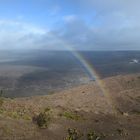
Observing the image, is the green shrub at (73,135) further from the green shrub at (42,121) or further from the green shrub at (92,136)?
the green shrub at (42,121)

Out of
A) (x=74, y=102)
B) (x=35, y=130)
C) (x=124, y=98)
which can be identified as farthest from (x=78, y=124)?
Result: (x=124, y=98)

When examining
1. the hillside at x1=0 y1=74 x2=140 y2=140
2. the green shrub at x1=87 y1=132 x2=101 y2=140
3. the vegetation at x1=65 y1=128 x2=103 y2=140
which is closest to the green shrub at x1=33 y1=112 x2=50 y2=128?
the hillside at x1=0 y1=74 x2=140 y2=140

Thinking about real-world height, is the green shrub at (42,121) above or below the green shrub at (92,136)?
above

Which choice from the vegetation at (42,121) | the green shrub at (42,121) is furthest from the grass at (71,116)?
the green shrub at (42,121)

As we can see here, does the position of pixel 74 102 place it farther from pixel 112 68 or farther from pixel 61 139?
pixel 112 68

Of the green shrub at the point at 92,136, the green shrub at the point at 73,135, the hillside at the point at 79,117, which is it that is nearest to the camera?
the green shrub at the point at 92,136

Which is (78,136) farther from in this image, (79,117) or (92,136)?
(79,117)

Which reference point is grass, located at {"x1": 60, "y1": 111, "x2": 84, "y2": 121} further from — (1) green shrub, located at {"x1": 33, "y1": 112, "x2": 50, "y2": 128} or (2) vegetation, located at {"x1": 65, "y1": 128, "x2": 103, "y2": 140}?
(2) vegetation, located at {"x1": 65, "y1": 128, "x2": 103, "y2": 140}

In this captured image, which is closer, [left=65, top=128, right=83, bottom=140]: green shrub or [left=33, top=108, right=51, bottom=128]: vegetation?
[left=65, top=128, right=83, bottom=140]: green shrub
